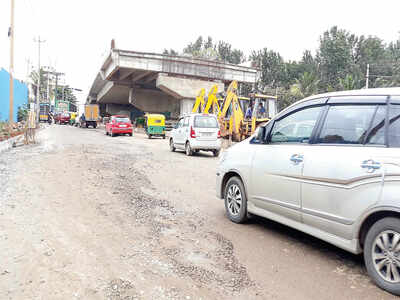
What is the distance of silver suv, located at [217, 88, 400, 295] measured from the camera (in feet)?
11.0

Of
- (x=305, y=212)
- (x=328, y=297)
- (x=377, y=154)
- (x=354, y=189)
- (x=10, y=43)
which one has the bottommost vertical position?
(x=328, y=297)

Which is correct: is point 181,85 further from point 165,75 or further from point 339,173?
point 339,173

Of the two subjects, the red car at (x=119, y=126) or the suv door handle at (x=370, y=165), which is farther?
the red car at (x=119, y=126)

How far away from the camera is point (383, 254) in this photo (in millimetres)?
3359

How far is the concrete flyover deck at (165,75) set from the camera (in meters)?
32.4

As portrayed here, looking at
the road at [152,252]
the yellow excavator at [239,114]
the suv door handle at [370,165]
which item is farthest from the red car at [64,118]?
the suv door handle at [370,165]

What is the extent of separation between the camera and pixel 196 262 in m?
4.02

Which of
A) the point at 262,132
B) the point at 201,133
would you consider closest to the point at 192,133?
the point at 201,133

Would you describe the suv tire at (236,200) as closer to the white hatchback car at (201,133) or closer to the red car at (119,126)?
the white hatchback car at (201,133)

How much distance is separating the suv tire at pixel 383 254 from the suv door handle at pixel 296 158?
1.13m

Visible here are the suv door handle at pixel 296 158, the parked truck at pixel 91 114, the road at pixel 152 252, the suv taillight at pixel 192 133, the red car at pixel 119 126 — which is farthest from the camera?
the parked truck at pixel 91 114

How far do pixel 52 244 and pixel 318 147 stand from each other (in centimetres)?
339

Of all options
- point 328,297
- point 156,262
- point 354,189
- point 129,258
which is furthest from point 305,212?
point 129,258

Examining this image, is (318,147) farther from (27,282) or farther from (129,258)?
(27,282)
